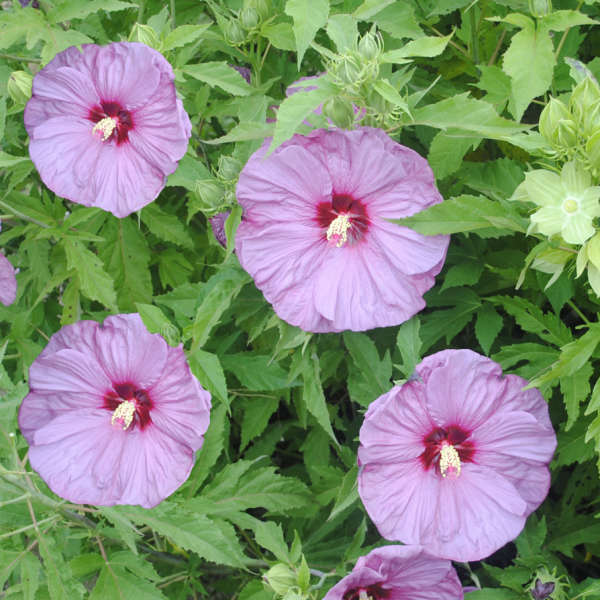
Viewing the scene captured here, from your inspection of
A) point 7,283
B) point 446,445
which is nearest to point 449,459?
point 446,445

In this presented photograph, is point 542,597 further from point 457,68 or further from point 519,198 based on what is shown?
point 457,68

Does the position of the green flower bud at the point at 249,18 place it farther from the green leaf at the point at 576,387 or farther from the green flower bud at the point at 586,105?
the green leaf at the point at 576,387

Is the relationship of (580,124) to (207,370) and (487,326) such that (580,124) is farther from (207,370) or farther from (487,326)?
(207,370)

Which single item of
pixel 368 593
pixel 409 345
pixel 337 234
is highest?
Answer: pixel 337 234

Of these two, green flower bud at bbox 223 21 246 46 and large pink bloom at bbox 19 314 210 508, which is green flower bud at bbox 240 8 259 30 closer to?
green flower bud at bbox 223 21 246 46

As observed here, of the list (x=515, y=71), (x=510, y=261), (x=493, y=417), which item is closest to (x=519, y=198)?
(x=515, y=71)

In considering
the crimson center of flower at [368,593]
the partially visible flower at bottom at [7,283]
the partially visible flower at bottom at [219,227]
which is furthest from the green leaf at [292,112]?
the partially visible flower at bottom at [7,283]

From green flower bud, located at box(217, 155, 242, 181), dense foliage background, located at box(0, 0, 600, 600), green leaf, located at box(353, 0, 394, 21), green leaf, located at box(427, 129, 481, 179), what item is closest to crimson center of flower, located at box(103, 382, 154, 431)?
dense foliage background, located at box(0, 0, 600, 600)

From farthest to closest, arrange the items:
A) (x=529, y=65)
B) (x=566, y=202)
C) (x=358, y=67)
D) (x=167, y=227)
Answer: (x=167, y=227)
(x=529, y=65)
(x=358, y=67)
(x=566, y=202)
